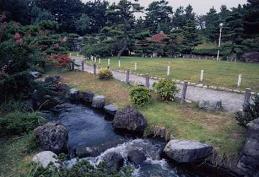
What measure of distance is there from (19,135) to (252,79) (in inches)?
683

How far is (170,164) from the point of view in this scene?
1015 cm

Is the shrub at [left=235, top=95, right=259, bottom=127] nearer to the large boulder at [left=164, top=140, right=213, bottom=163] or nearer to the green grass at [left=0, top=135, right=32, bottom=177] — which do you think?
the large boulder at [left=164, top=140, right=213, bottom=163]

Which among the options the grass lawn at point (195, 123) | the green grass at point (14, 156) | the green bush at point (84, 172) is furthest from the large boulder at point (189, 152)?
the green bush at point (84, 172)

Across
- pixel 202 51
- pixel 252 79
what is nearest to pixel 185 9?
pixel 202 51

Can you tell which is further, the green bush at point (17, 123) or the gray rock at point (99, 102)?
the gray rock at point (99, 102)

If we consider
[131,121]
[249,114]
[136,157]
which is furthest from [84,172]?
[249,114]

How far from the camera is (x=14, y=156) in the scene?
888 centimetres

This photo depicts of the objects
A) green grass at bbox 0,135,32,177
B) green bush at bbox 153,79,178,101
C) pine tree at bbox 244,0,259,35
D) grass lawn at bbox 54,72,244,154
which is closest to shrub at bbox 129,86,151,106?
grass lawn at bbox 54,72,244,154

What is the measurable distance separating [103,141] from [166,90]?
4.67 metres

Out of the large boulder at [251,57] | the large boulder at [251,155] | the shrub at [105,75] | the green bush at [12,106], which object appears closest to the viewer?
the large boulder at [251,155]

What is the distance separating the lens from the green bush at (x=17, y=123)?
10.3 meters

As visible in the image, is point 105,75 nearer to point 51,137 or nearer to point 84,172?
point 51,137

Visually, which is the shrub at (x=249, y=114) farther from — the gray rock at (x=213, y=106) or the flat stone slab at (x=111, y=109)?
the flat stone slab at (x=111, y=109)

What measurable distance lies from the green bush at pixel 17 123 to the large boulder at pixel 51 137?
89 cm
